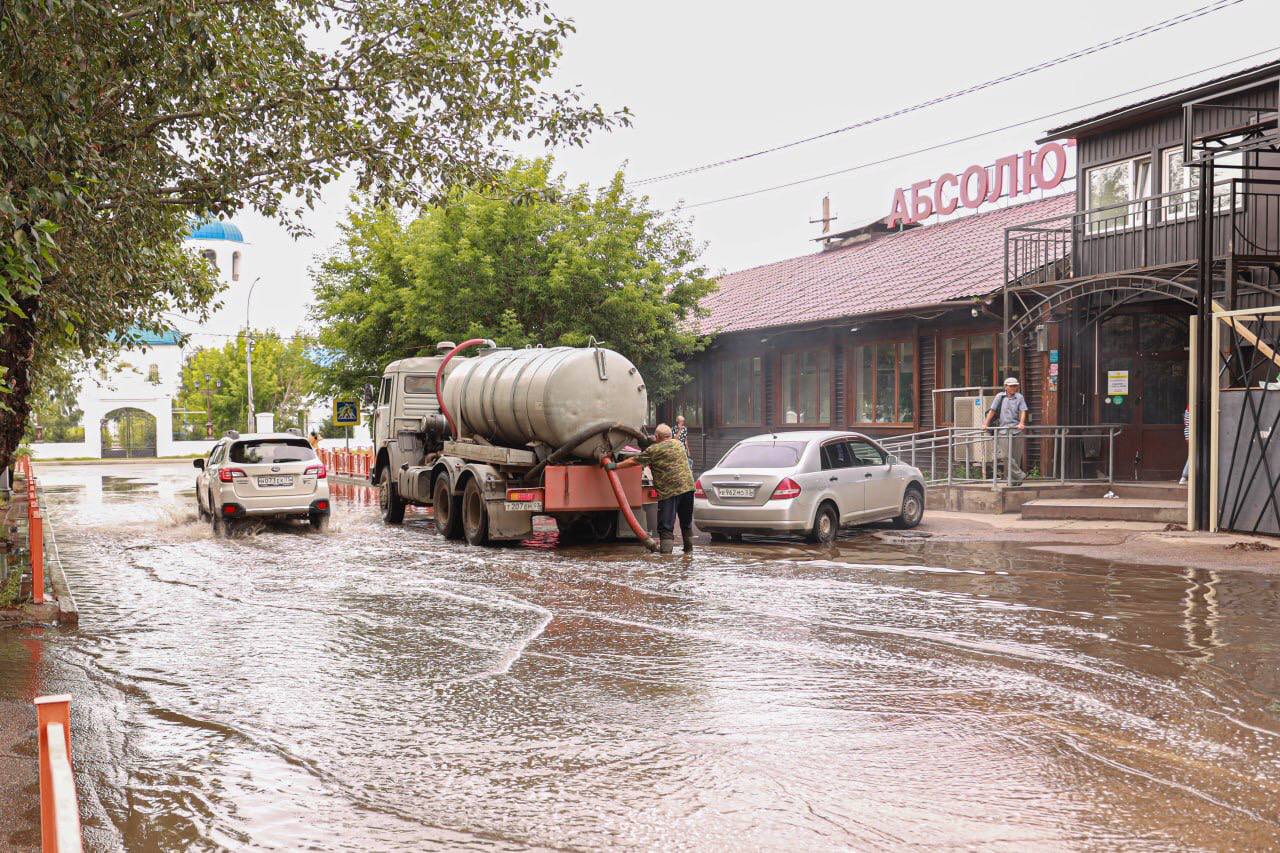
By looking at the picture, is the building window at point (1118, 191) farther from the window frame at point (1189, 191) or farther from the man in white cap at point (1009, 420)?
the man in white cap at point (1009, 420)

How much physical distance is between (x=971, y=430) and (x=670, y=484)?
7.69 m

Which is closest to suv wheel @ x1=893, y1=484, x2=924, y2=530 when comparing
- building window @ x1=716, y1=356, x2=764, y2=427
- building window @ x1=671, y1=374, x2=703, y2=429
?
building window @ x1=716, y1=356, x2=764, y2=427

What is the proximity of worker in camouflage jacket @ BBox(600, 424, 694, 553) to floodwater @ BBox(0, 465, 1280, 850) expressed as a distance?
7.50 feet

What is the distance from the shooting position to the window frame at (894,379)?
85.9 feet

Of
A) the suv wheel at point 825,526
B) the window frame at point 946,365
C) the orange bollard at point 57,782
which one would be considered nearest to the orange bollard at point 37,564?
the orange bollard at point 57,782

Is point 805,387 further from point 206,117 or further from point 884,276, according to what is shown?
point 206,117

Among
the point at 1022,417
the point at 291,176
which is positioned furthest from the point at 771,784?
the point at 1022,417

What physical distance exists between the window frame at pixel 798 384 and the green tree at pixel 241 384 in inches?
1916

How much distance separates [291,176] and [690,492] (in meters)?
6.37

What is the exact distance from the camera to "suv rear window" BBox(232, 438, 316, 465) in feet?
64.1

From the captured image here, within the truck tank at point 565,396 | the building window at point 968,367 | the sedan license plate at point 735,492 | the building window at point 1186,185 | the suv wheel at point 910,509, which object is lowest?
the suv wheel at point 910,509

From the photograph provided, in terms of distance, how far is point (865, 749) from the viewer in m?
6.24

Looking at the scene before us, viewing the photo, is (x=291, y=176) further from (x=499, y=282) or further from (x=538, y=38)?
(x=499, y=282)

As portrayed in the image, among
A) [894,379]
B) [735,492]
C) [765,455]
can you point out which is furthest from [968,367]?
[735,492]
